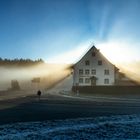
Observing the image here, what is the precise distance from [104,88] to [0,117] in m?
47.9

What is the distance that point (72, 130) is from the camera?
21.5m

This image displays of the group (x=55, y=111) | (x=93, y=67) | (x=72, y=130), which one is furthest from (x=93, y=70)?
(x=72, y=130)

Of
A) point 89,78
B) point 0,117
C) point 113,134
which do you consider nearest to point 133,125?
point 113,134

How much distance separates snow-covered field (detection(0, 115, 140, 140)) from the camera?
771 inches

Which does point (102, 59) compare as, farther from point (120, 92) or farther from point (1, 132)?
point (1, 132)

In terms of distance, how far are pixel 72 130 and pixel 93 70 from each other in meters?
71.0

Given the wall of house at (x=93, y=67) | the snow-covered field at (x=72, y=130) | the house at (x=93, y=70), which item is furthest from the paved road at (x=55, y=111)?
the wall of house at (x=93, y=67)

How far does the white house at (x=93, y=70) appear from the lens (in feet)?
299

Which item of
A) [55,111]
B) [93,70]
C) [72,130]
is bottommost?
[72,130]

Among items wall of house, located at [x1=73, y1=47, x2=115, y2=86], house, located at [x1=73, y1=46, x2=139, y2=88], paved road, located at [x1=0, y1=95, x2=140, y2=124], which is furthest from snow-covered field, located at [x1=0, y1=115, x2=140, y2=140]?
wall of house, located at [x1=73, y1=47, x2=115, y2=86]

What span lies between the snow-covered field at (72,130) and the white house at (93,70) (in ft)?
217

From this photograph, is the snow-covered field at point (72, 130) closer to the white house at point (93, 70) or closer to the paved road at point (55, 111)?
the paved road at point (55, 111)

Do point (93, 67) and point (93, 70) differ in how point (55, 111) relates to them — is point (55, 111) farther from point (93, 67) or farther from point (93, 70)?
point (93, 67)

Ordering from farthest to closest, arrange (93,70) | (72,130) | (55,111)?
(93,70)
(55,111)
(72,130)
